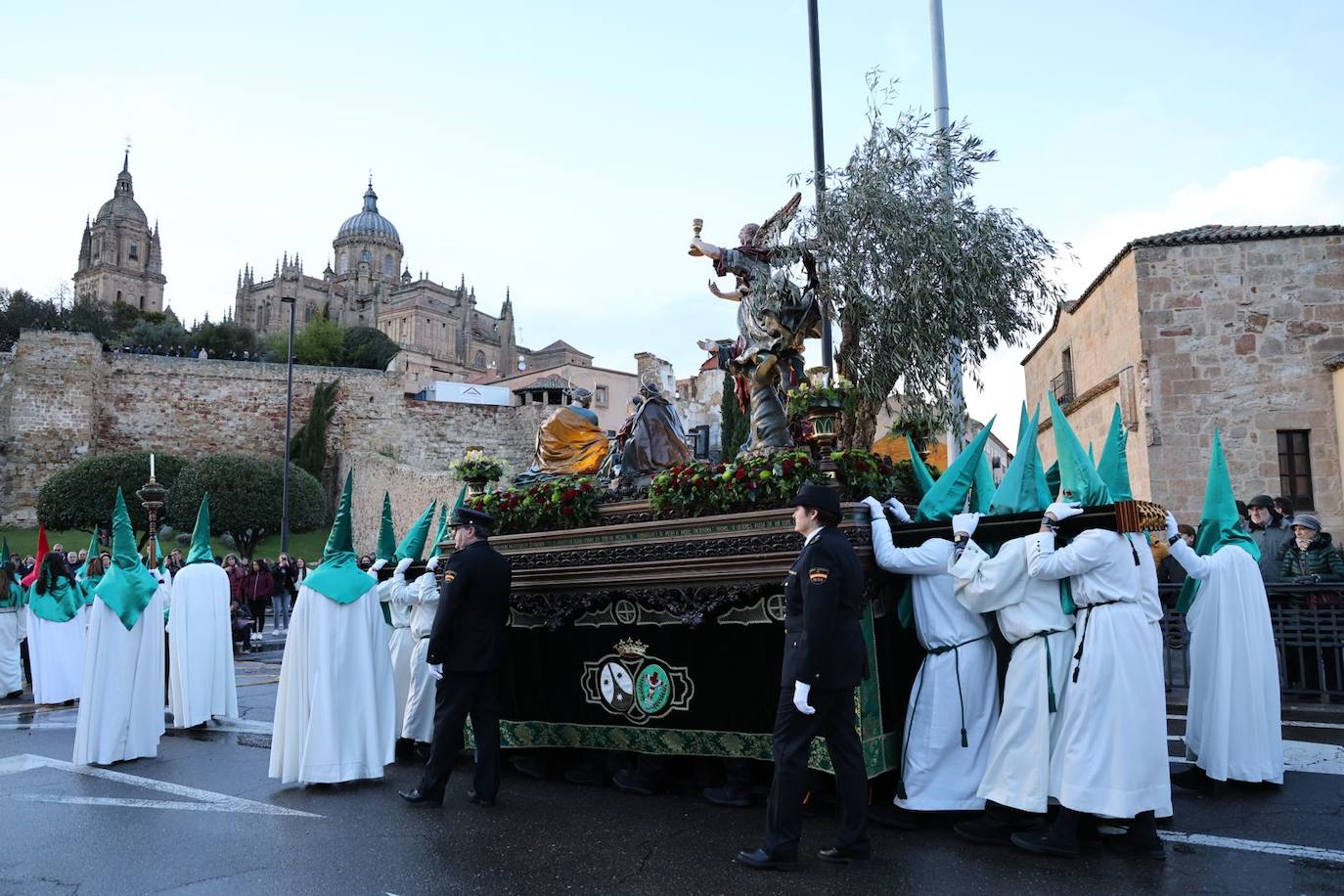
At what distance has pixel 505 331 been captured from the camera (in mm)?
109500

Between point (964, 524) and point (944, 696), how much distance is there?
0.94 m

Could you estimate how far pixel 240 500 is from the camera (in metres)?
37.2

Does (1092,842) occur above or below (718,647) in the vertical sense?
below

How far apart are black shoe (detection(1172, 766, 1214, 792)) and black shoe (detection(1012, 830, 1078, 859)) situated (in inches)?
71.8

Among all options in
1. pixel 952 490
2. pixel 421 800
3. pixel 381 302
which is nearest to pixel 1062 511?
pixel 952 490

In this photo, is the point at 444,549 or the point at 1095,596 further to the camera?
the point at 444,549

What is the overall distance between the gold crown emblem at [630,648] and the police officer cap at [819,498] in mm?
1789

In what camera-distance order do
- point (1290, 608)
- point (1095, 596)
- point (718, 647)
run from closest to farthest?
1. point (1095, 596)
2. point (718, 647)
3. point (1290, 608)

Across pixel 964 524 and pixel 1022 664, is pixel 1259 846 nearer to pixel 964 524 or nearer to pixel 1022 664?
pixel 1022 664

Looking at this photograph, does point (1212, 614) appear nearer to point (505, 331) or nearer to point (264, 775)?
point (264, 775)

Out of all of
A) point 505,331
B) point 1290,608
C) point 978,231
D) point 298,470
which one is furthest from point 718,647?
point 505,331

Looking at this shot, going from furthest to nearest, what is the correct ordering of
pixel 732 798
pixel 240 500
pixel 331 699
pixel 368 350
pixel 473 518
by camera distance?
1. pixel 368 350
2. pixel 240 500
3. pixel 331 699
4. pixel 473 518
5. pixel 732 798

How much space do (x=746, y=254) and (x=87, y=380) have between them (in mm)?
48126

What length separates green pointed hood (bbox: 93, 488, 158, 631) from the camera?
788 centimetres
